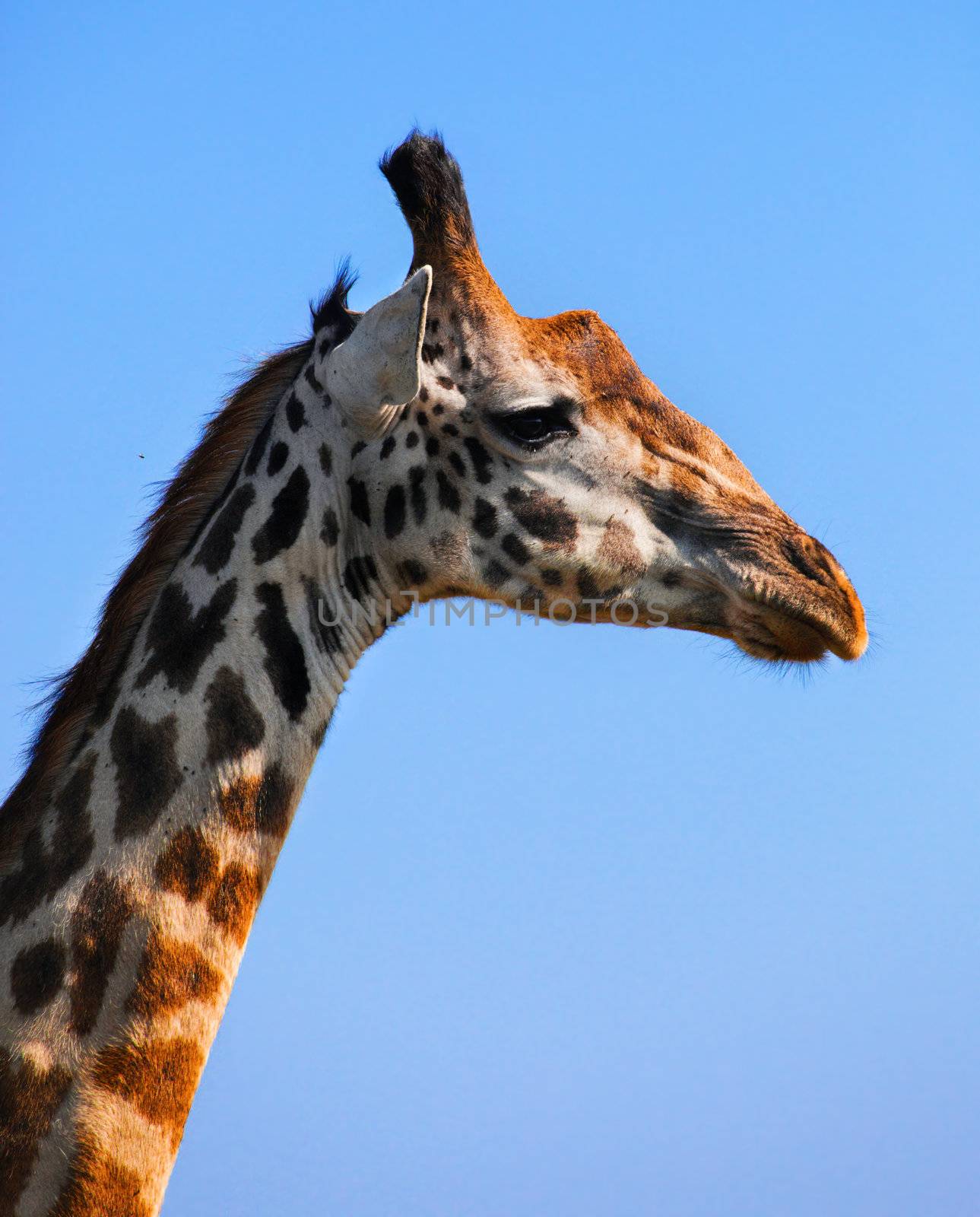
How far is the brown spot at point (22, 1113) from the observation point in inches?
149

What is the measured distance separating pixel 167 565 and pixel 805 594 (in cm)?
230

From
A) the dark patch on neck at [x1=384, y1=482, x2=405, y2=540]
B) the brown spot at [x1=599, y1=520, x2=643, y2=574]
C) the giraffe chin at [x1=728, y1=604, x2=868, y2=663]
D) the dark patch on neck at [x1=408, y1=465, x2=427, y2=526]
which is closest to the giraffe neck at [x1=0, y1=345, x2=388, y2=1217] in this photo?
the dark patch on neck at [x1=384, y1=482, x2=405, y2=540]

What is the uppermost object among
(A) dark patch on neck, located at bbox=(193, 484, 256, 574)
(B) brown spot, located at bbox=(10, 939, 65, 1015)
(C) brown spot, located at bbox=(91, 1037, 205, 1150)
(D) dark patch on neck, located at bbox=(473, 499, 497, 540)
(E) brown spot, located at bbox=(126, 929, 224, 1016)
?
(D) dark patch on neck, located at bbox=(473, 499, 497, 540)

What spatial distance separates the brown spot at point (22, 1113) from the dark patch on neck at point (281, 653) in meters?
A: 1.31

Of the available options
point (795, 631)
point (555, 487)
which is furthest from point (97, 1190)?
point (795, 631)

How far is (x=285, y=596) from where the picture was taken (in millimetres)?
4590

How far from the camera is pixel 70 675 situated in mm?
4652

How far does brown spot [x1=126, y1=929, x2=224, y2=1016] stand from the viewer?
3982 millimetres

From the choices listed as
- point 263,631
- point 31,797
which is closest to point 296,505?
point 263,631

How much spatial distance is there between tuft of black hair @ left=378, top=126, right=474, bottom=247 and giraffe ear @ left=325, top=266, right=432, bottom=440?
70 cm

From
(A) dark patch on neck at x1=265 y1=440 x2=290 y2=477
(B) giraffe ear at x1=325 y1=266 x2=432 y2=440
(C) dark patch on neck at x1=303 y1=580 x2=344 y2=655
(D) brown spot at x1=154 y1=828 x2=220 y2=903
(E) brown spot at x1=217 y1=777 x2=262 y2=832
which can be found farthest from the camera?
(A) dark patch on neck at x1=265 y1=440 x2=290 y2=477

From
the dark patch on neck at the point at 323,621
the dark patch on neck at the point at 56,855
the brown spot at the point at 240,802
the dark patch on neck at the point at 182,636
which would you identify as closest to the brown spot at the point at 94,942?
the dark patch on neck at the point at 56,855

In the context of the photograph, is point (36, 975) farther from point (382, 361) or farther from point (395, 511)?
point (382, 361)

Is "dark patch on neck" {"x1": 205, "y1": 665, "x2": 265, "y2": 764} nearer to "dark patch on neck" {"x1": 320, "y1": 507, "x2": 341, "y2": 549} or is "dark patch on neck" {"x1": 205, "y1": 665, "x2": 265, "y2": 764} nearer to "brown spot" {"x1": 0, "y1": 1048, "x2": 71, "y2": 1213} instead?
"dark patch on neck" {"x1": 320, "y1": 507, "x2": 341, "y2": 549}
